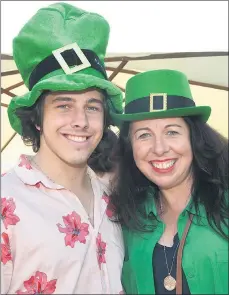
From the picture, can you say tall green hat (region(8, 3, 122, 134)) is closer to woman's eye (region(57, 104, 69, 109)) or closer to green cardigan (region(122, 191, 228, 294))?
woman's eye (region(57, 104, 69, 109))

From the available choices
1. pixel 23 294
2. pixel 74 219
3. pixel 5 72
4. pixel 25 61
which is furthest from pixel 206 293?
pixel 5 72

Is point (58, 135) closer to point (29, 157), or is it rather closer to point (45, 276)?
point (29, 157)

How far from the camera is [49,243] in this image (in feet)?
5.08

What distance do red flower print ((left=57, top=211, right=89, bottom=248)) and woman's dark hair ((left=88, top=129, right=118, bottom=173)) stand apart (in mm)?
640

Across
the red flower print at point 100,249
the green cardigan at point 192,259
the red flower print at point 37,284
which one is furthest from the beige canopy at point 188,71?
the red flower print at point 37,284

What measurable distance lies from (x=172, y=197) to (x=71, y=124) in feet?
2.08

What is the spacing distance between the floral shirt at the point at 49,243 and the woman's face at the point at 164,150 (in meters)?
0.35

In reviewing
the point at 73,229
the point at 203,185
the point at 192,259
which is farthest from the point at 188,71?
the point at 73,229

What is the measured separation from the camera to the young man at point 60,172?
5.02 ft

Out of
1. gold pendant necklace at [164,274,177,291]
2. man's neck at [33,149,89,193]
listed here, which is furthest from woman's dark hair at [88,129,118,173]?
gold pendant necklace at [164,274,177,291]

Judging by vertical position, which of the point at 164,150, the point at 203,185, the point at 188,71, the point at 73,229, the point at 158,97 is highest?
the point at 188,71

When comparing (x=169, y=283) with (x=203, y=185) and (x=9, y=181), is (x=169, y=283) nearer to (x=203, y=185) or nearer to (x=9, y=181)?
(x=203, y=185)

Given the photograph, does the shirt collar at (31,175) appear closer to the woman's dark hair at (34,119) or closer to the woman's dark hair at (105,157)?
the woman's dark hair at (34,119)

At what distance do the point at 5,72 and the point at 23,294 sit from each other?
10.0 ft
